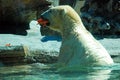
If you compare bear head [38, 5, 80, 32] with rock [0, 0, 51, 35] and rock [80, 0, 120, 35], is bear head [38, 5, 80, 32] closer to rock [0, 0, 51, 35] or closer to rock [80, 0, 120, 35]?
rock [0, 0, 51, 35]

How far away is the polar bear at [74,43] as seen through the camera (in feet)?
18.7

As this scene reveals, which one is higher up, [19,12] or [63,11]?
[63,11]

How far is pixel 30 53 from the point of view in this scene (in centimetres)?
1106

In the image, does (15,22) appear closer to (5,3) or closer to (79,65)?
(5,3)

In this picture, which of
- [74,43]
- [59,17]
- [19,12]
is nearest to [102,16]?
[19,12]

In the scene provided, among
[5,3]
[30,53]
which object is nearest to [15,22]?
[5,3]

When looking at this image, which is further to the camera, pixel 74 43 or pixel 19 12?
pixel 19 12

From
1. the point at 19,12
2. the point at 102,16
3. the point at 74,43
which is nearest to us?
the point at 74,43

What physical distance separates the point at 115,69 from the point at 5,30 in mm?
10552

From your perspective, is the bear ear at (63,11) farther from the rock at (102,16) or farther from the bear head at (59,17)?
the rock at (102,16)

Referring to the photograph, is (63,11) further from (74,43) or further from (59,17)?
(74,43)

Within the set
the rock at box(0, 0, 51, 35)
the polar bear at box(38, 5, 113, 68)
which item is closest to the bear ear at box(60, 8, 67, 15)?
the polar bear at box(38, 5, 113, 68)

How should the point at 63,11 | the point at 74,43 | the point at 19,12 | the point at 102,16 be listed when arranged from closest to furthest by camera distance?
the point at 74,43 → the point at 63,11 → the point at 19,12 → the point at 102,16

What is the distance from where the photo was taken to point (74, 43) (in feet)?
19.6
